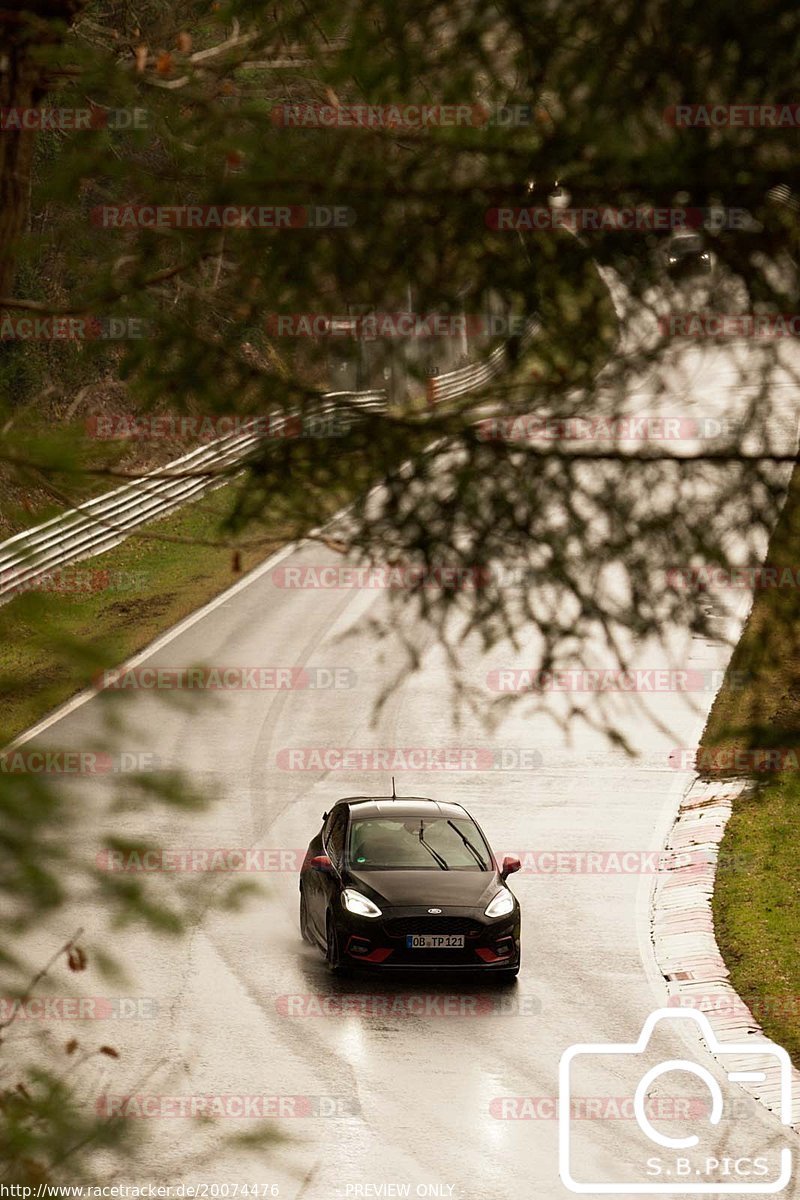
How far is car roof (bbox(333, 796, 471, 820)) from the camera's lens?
16.1m

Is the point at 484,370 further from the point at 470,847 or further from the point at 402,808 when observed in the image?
the point at 402,808

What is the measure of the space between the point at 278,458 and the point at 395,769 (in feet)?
53.4

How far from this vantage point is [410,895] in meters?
15.1

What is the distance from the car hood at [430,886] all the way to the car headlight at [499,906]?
6cm

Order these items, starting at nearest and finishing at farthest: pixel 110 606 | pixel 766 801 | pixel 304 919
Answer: pixel 304 919
pixel 766 801
pixel 110 606

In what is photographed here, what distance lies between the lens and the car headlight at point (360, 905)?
15.0 metres

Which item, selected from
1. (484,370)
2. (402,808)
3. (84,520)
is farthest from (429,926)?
(84,520)

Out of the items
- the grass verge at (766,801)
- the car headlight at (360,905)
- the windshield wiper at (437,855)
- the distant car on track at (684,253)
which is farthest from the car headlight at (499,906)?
the distant car on track at (684,253)

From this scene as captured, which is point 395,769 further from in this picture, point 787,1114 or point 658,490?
point 658,490

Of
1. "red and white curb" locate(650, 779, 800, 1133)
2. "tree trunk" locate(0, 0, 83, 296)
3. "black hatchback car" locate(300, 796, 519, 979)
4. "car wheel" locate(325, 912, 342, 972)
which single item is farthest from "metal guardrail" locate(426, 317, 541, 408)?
"car wheel" locate(325, 912, 342, 972)

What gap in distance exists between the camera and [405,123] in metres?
5.96

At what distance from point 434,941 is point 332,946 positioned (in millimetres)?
996

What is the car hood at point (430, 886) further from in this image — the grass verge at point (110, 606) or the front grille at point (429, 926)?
the grass verge at point (110, 606)

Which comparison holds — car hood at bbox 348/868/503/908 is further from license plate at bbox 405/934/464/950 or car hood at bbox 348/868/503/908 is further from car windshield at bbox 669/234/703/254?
car windshield at bbox 669/234/703/254
